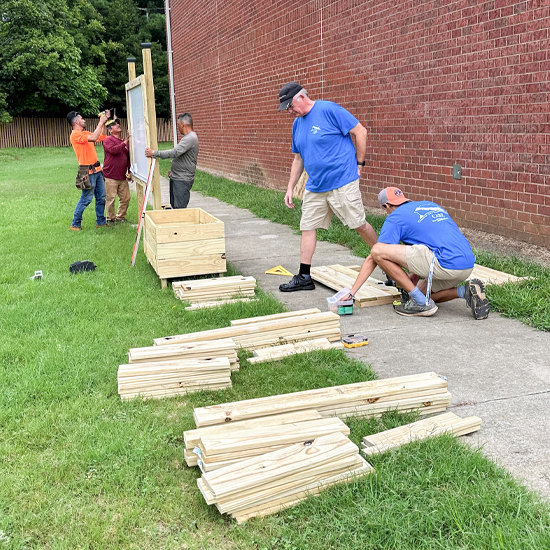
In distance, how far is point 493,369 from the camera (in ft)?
14.6

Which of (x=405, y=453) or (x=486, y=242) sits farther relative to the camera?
(x=486, y=242)

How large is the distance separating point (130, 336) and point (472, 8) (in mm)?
5976

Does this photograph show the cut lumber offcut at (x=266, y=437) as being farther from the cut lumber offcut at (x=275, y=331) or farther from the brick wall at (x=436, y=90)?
the brick wall at (x=436, y=90)

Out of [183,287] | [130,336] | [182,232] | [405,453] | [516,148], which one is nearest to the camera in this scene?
[405,453]

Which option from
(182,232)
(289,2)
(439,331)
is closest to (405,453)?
(439,331)

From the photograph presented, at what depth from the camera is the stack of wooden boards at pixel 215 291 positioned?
21.0 ft

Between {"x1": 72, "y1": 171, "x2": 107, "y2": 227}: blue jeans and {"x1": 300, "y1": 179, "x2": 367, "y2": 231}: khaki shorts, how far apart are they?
4.98m

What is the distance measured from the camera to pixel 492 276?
6.54 m

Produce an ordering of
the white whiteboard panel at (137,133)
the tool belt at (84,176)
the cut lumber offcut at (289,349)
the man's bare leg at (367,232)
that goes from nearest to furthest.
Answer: the cut lumber offcut at (289,349) < the man's bare leg at (367,232) < the white whiteboard panel at (137,133) < the tool belt at (84,176)

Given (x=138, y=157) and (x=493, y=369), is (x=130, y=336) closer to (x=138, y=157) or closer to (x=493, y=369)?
(x=493, y=369)

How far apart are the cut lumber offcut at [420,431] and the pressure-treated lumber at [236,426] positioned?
0.36 meters

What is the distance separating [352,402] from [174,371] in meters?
1.24

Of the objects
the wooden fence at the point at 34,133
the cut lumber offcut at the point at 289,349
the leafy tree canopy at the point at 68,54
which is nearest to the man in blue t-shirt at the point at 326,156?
the cut lumber offcut at the point at 289,349

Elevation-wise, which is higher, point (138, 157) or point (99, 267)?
point (138, 157)
